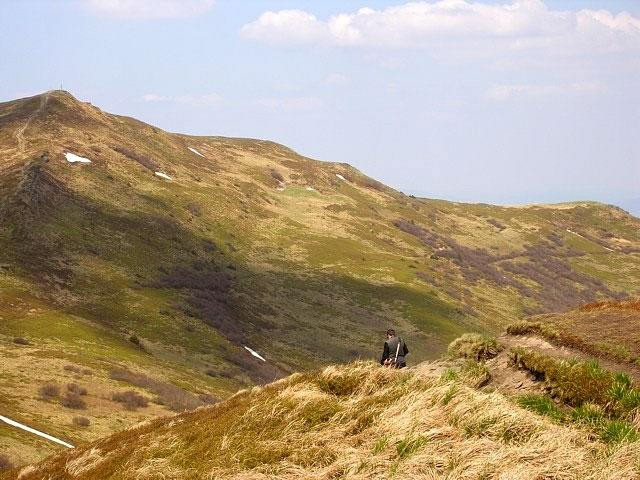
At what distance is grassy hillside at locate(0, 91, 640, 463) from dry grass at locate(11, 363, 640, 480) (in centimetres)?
2425

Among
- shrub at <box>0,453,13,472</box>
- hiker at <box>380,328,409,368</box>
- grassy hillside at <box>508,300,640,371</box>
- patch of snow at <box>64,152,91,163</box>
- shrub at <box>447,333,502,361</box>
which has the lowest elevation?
shrub at <box>0,453,13,472</box>

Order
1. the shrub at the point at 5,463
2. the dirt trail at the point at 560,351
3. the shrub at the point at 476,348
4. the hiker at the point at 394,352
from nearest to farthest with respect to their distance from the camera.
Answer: the dirt trail at the point at 560,351
the shrub at the point at 476,348
the hiker at the point at 394,352
the shrub at the point at 5,463

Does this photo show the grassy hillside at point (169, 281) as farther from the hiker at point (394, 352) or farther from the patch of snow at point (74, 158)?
the hiker at point (394, 352)

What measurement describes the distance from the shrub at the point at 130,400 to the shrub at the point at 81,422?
5977 mm

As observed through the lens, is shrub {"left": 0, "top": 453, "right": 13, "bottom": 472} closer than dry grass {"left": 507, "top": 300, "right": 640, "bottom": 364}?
No

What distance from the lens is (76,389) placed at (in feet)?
179

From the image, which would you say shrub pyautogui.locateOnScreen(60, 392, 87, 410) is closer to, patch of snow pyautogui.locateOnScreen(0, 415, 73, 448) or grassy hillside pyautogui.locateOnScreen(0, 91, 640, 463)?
grassy hillside pyautogui.locateOnScreen(0, 91, 640, 463)

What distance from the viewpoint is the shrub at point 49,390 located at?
172ft

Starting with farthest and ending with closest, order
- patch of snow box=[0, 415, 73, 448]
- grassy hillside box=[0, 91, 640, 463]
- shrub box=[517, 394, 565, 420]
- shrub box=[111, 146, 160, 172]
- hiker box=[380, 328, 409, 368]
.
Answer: shrub box=[111, 146, 160, 172], grassy hillside box=[0, 91, 640, 463], patch of snow box=[0, 415, 73, 448], hiker box=[380, 328, 409, 368], shrub box=[517, 394, 565, 420]

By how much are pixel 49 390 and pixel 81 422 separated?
21.9 ft

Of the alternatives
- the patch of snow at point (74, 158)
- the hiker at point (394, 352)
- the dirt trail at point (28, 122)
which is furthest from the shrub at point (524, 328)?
the dirt trail at point (28, 122)

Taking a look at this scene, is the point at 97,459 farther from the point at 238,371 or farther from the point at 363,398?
the point at 238,371

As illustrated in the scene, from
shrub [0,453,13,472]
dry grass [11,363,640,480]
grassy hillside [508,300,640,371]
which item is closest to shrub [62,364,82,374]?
shrub [0,453,13,472]

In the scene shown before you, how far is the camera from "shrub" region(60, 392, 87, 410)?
5131 cm
